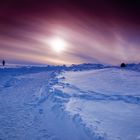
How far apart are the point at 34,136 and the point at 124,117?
3.39 m

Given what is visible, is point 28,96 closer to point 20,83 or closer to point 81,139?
point 20,83

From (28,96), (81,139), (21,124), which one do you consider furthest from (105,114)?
(28,96)

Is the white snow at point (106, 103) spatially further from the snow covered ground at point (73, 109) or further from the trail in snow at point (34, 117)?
the trail in snow at point (34, 117)

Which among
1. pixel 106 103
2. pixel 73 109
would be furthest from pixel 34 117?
pixel 106 103

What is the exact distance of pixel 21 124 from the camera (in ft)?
32.8

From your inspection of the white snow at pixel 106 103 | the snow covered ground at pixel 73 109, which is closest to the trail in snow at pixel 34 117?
the snow covered ground at pixel 73 109

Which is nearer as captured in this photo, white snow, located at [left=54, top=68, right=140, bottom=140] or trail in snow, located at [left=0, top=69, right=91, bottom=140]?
white snow, located at [left=54, top=68, right=140, bottom=140]

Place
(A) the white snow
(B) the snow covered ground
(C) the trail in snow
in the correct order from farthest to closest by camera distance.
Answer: (C) the trail in snow
(B) the snow covered ground
(A) the white snow

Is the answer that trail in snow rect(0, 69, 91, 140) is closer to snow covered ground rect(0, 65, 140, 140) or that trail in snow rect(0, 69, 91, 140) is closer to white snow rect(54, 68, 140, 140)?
snow covered ground rect(0, 65, 140, 140)

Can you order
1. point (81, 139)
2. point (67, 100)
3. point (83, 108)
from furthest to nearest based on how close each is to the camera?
point (67, 100), point (83, 108), point (81, 139)

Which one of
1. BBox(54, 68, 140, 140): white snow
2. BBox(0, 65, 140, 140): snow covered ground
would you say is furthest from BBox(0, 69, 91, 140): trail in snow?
BBox(54, 68, 140, 140): white snow

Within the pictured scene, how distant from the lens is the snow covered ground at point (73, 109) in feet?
29.1

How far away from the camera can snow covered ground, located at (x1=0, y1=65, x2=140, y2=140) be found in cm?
888

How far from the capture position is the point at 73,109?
10742mm
